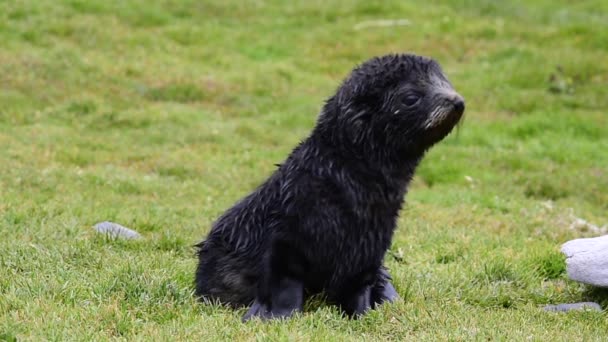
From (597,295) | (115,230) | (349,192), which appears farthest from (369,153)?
(115,230)

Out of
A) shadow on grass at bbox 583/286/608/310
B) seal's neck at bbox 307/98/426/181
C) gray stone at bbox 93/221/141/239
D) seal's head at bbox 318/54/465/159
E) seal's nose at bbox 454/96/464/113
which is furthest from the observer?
gray stone at bbox 93/221/141/239

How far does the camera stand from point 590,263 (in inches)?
287

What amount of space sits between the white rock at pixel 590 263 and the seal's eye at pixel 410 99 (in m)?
2.37

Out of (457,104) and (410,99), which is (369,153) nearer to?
(410,99)

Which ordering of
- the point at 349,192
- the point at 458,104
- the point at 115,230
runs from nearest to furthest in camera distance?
the point at 458,104 → the point at 349,192 → the point at 115,230

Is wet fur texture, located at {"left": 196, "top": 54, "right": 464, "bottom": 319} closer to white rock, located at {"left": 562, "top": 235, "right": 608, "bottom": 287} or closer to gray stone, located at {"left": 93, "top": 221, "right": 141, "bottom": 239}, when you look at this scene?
white rock, located at {"left": 562, "top": 235, "right": 608, "bottom": 287}

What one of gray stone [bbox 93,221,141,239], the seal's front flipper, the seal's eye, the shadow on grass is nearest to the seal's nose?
the seal's eye

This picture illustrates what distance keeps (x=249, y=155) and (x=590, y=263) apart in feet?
28.5

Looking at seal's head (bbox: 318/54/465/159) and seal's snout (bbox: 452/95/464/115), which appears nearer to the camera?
seal's snout (bbox: 452/95/464/115)

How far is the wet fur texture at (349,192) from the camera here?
6180 millimetres

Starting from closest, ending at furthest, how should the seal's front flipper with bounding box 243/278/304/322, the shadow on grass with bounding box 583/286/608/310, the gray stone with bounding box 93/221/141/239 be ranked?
the seal's front flipper with bounding box 243/278/304/322, the shadow on grass with bounding box 583/286/608/310, the gray stone with bounding box 93/221/141/239

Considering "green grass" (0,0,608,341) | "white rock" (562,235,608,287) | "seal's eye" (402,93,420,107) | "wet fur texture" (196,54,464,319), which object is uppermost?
"seal's eye" (402,93,420,107)

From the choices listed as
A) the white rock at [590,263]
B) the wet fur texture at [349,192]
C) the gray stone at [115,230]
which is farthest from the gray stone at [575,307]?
the gray stone at [115,230]

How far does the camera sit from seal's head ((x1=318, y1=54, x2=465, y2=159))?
6074 mm
